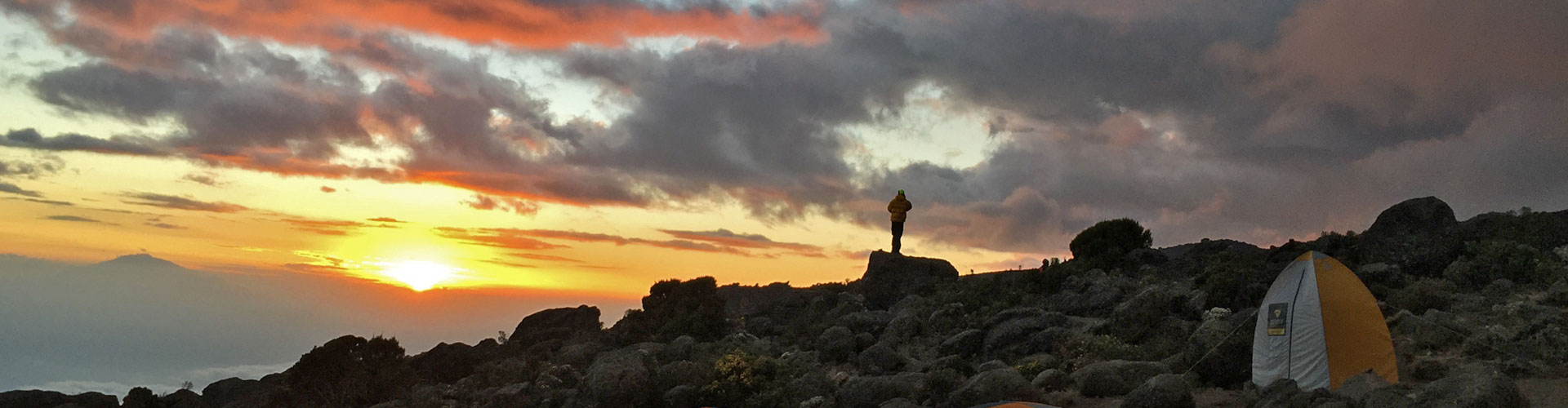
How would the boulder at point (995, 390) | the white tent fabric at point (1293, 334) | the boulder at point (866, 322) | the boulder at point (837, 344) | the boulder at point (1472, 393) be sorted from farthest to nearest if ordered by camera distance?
1. the boulder at point (866, 322)
2. the boulder at point (837, 344)
3. the boulder at point (995, 390)
4. the white tent fabric at point (1293, 334)
5. the boulder at point (1472, 393)

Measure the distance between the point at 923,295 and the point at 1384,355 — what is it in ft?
61.9

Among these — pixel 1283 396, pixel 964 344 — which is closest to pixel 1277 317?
pixel 1283 396

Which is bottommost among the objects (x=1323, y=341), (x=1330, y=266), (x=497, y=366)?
(x=497, y=366)

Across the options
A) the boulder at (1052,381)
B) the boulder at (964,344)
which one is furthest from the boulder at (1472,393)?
the boulder at (964,344)

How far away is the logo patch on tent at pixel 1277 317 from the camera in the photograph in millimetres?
18672

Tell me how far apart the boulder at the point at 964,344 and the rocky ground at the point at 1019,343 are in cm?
6

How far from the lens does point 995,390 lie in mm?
19453

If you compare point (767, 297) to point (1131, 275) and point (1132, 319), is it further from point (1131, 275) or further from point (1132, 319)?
point (1132, 319)

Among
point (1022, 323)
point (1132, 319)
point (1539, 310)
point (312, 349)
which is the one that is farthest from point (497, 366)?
point (1539, 310)

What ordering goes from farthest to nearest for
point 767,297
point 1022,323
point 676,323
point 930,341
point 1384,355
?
point 767,297, point 676,323, point 930,341, point 1022,323, point 1384,355

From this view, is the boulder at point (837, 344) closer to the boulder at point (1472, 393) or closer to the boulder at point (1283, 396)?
the boulder at point (1283, 396)

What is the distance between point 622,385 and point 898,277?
14.5 meters

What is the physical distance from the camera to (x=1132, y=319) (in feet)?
83.1

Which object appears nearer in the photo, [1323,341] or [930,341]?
[1323,341]
